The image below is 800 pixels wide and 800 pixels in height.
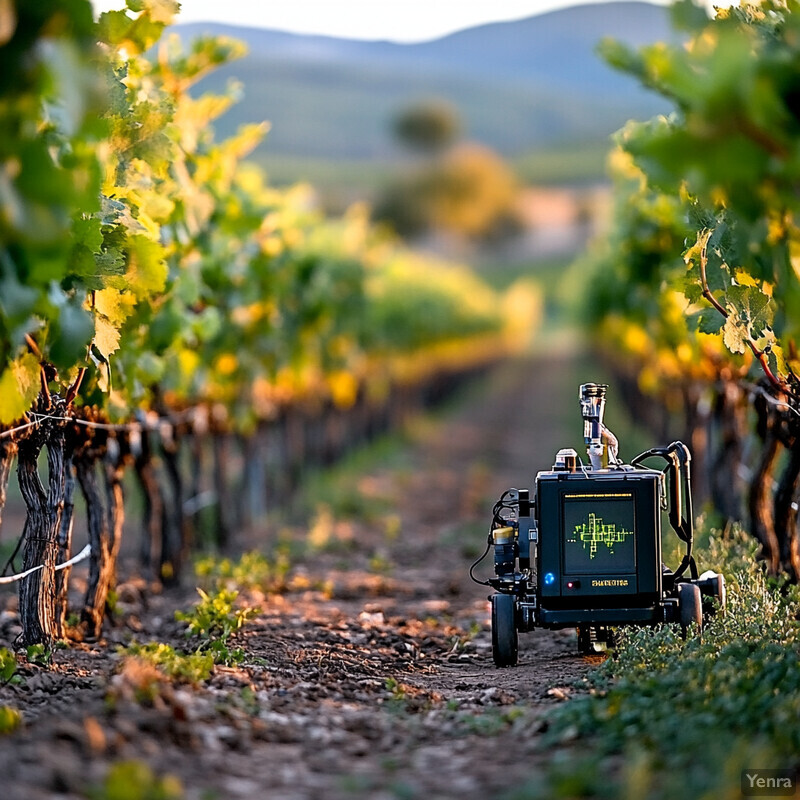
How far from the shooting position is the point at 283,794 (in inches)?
193

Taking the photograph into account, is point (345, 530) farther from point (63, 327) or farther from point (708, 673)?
point (708, 673)

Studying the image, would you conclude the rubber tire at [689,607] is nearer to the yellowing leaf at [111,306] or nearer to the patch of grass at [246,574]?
the yellowing leaf at [111,306]

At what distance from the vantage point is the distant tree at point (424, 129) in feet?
448

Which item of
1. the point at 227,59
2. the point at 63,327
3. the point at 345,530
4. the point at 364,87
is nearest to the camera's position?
the point at 63,327

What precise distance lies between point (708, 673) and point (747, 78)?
110 inches

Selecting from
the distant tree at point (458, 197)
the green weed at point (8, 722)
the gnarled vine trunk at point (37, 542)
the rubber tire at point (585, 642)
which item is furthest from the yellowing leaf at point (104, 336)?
the distant tree at point (458, 197)

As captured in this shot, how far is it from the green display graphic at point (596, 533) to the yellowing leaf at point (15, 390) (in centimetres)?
312

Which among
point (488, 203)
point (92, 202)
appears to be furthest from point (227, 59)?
point (488, 203)

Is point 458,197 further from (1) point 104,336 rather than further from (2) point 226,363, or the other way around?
(1) point 104,336

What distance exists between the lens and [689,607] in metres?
7.17

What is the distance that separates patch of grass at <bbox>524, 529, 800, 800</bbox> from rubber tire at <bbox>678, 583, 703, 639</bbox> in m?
0.08

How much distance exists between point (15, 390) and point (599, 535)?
3.32 m

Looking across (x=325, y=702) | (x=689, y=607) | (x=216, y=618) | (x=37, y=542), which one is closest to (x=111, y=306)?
(x=37, y=542)

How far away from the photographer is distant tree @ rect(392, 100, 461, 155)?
136 m
